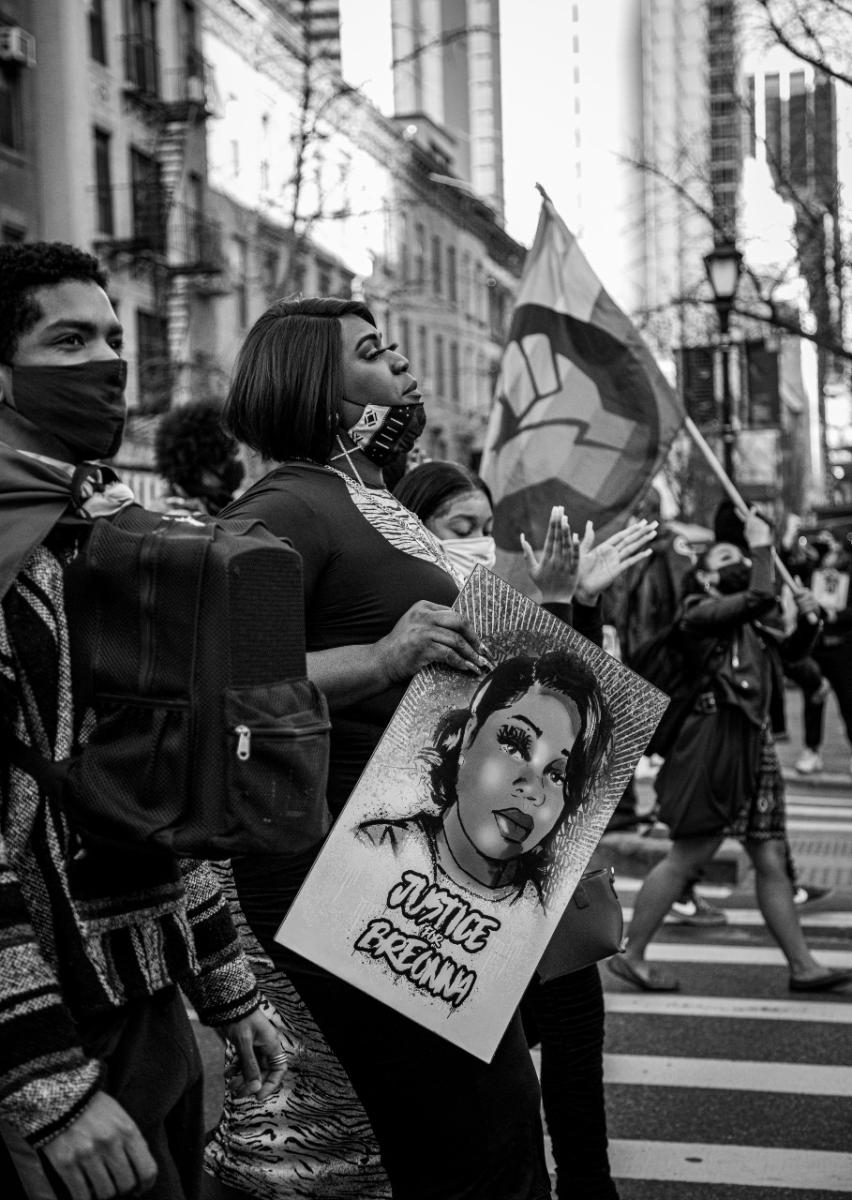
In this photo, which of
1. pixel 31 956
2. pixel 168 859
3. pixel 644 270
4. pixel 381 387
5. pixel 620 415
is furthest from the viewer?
pixel 644 270

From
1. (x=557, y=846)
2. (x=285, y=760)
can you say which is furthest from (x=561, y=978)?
(x=285, y=760)

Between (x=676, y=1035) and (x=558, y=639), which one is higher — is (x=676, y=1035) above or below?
below

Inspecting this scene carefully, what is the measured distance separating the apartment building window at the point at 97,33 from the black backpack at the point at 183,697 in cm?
2837

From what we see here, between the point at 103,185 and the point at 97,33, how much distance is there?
2.79 metres

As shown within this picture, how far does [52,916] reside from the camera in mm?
2086

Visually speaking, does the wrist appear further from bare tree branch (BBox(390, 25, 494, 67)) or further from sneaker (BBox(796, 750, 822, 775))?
bare tree branch (BBox(390, 25, 494, 67))

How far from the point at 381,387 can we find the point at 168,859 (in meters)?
1.22

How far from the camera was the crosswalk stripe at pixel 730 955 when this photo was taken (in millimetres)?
7195

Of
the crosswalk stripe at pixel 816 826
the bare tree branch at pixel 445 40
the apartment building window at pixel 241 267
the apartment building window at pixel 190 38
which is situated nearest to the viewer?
the crosswalk stripe at pixel 816 826

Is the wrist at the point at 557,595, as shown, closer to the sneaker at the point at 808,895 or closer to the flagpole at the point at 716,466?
the flagpole at the point at 716,466

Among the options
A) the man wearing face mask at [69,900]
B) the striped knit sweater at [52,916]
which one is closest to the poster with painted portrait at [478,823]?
the man wearing face mask at [69,900]

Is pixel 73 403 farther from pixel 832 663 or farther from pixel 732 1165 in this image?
pixel 832 663

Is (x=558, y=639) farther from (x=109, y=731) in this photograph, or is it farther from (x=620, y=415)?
(x=620, y=415)

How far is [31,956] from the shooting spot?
1941 millimetres
